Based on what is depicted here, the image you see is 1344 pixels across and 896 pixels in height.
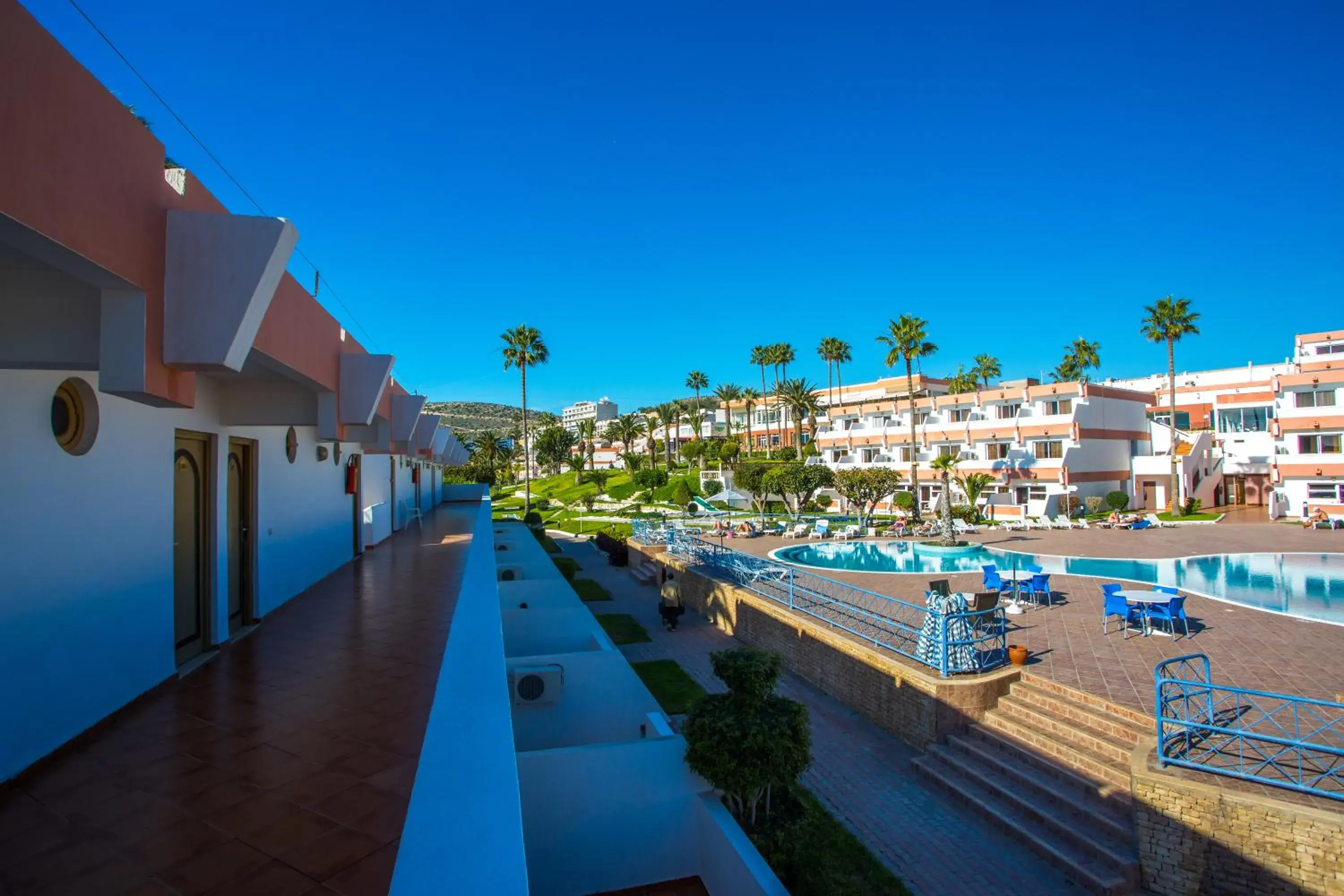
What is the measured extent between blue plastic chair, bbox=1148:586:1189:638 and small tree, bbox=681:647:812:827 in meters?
7.79

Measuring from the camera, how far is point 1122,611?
11859mm

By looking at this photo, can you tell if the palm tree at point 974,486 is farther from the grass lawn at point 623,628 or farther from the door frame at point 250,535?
the door frame at point 250,535

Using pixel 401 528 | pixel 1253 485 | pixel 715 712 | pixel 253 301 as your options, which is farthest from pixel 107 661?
pixel 1253 485

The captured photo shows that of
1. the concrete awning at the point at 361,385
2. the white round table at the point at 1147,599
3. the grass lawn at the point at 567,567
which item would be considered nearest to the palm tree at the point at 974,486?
the grass lawn at the point at 567,567

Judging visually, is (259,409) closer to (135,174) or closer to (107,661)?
(107,661)

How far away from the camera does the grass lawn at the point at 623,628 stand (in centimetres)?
1758

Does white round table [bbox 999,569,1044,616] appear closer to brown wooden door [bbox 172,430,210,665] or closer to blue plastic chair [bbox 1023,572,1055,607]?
blue plastic chair [bbox 1023,572,1055,607]

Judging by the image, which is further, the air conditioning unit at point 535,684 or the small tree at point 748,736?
the air conditioning unit at point 535,684

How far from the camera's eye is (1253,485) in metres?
40.5

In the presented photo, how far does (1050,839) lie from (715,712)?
4.27m

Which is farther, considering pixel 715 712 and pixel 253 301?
pixel 715 712

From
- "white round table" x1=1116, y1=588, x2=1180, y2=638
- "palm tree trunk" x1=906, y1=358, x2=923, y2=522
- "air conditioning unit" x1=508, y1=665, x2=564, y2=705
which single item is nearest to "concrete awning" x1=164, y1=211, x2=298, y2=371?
"air conditioning unit" x1=508, y1=665, x2=564, y2=705

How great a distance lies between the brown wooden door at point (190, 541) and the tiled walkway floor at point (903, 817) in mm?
7703

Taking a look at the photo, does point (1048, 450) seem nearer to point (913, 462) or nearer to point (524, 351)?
point (913, 462)
